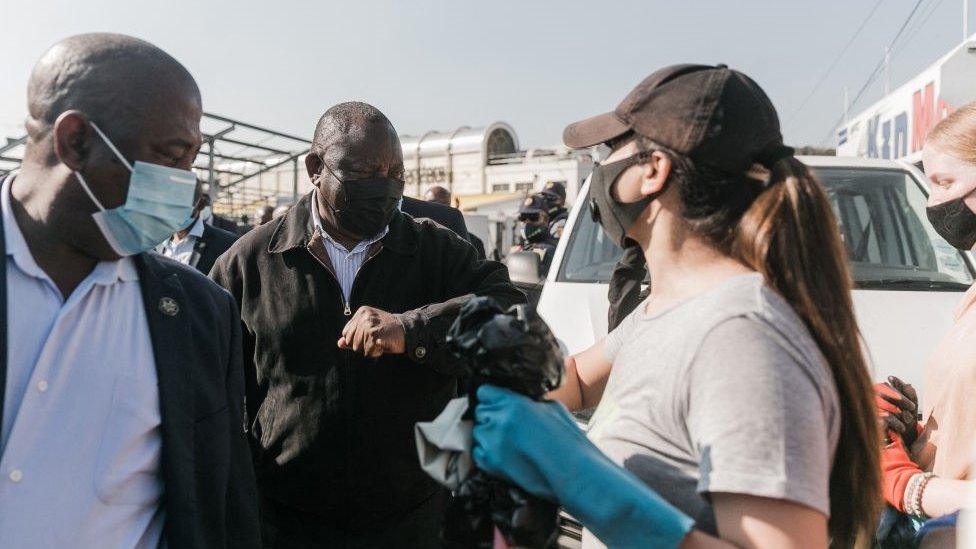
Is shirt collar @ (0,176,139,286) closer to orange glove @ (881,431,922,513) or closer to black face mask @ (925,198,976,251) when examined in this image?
orange glove @ (881,431,922,513)

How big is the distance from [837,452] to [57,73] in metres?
1.82

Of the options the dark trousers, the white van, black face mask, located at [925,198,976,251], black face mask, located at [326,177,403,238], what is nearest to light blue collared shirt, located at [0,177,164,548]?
the dark trousers

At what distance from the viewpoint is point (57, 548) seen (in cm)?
165

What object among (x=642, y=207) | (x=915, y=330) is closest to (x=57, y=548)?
(x=642, y=207)

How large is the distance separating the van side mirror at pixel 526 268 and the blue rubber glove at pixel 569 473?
3.08 m

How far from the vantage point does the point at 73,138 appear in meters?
1.75

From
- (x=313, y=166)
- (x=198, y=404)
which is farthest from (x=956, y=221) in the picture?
(x=198, y=404)

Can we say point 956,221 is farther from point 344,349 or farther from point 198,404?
point 198,404

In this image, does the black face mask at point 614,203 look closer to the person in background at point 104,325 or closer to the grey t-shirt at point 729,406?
the grey t-shirt at point 729,406

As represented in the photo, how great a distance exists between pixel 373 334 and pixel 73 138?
0.94 m

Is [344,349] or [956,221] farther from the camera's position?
[344,349]

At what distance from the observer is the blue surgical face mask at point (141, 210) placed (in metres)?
1.80

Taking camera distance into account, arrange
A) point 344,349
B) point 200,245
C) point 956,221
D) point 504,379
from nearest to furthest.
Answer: point 504,379 → point 956,221 → point 344,349 → point 200,245

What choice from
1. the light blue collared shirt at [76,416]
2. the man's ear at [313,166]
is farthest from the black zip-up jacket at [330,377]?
the light blue collared shirt at [76,416]
